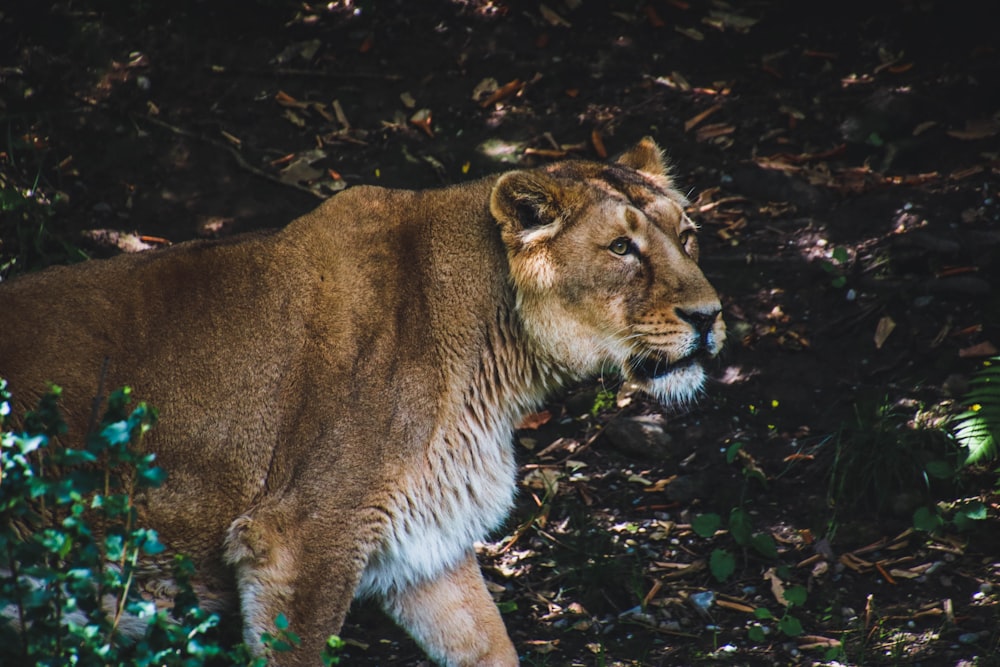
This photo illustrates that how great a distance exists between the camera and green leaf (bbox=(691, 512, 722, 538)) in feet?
16.5

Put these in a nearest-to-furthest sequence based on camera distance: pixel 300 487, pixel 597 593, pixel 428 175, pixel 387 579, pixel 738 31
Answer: pixel 300 487
pixel 387 579
pixel 597 593
pixel 428 175
pixel 738 31

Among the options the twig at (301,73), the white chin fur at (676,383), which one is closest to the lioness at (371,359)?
the white chin fur at (676,383)

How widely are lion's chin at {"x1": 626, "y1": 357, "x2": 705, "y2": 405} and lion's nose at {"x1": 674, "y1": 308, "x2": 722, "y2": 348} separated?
11cm

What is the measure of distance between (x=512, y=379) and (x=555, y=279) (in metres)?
0.41

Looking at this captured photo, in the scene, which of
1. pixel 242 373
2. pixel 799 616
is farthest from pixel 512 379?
pixel 799 616

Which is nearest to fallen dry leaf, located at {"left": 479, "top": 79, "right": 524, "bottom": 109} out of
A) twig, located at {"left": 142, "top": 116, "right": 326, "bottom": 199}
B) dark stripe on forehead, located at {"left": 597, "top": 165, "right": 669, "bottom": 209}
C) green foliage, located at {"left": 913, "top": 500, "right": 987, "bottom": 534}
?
twig, located at {"left": 142, "top": 116, "right": 326, "bottom": 199}

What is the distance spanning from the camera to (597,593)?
4.87 metres

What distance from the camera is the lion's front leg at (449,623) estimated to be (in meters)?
3.96

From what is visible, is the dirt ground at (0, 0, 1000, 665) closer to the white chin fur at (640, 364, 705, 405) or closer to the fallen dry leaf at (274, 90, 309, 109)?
the fallen dry leaf at (274, 90, 309, 109)

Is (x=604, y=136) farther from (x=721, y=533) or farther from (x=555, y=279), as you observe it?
(x=555, y=279)

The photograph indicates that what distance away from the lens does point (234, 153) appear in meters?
7.00

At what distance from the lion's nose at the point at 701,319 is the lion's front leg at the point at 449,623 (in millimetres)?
1280

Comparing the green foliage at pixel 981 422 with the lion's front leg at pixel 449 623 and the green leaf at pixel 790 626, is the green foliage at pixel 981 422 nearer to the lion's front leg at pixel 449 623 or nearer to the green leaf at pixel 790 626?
the green leaf at pixel 790 626

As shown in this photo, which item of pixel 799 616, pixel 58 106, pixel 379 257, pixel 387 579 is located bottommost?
pixel 799 616
